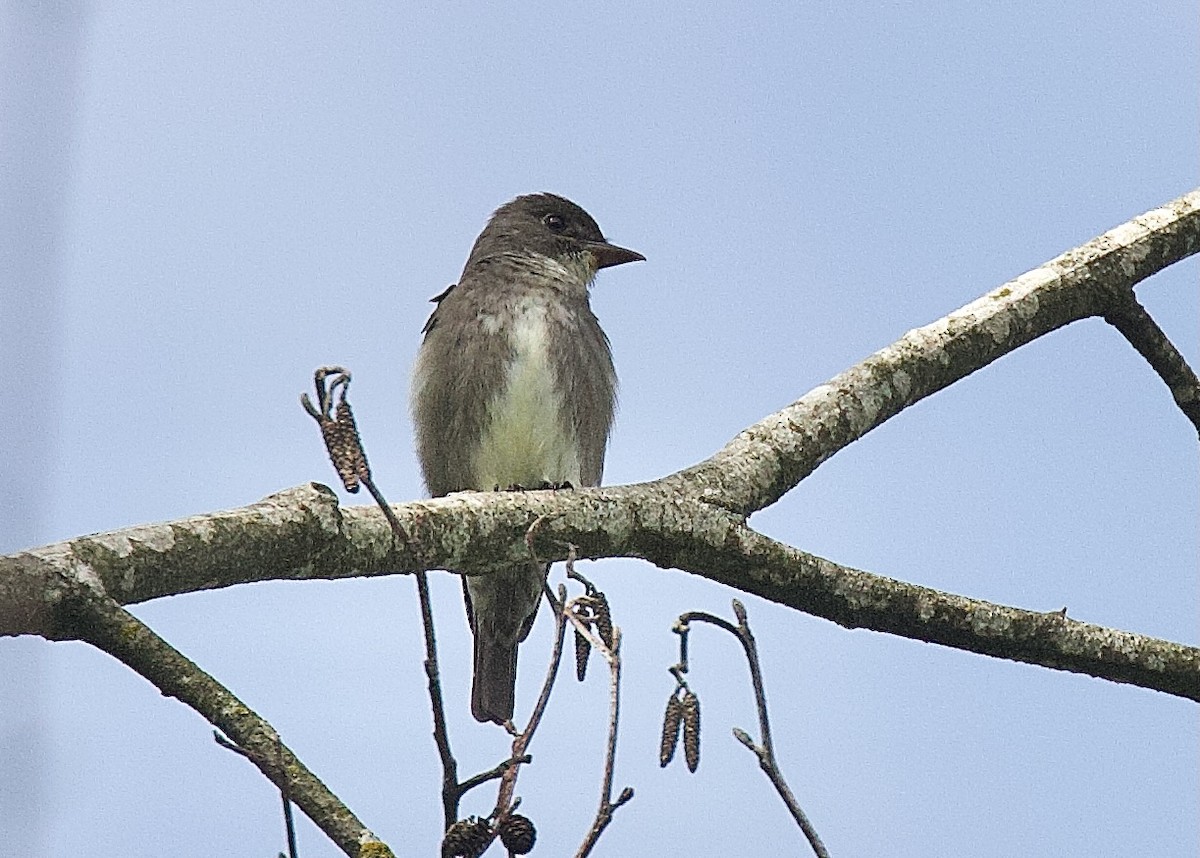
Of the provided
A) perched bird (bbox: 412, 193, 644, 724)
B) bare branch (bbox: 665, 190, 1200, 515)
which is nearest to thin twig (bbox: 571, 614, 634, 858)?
bare branch (bbox: 665, 190, 1200, 515)

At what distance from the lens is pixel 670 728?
8.95 feet

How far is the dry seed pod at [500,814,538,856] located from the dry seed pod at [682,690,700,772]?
469mm

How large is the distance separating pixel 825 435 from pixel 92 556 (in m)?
2.26

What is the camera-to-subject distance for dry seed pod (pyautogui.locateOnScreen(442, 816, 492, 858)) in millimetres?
2145

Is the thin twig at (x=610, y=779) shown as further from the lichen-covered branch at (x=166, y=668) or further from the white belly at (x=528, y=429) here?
the white belly at (x=528, y=429)

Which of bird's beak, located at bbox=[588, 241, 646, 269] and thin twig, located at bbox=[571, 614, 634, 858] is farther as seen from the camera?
bird's beak, located at bbox=[588, 241, 646, 269]

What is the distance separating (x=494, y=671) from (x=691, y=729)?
174 inches

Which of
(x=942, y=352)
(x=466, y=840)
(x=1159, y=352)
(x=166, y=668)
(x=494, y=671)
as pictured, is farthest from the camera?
(x=494, y=671)

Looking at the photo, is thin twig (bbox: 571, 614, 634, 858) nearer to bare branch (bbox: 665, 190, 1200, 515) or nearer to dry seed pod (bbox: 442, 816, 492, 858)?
dry seed pod (bbox: 442, 816, 492, 858)

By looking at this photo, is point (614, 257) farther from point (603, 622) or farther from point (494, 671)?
point (603, 622)

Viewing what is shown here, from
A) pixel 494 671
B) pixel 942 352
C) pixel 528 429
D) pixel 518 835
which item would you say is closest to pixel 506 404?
pixel 528 429

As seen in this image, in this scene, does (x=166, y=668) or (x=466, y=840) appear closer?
(x=466, y=840)

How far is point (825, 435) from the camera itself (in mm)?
4668

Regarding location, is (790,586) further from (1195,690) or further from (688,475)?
(1195,690)
